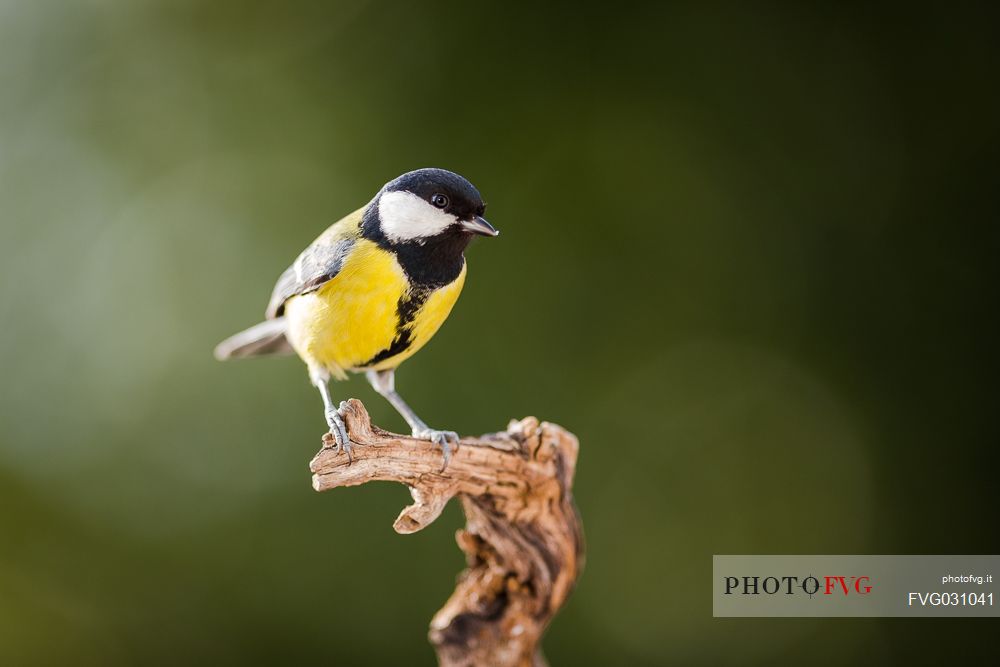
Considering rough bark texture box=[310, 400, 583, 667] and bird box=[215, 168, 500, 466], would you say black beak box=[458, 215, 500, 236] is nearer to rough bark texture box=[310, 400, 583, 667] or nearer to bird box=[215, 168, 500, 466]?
bird box=[215, 168, 500, 466]

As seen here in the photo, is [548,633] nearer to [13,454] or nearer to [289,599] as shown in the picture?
[289,599]

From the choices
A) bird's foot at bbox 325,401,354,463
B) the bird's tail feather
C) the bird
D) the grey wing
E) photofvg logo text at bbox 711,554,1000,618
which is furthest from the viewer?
photofvg logo text at bbox 711,554,1000,618

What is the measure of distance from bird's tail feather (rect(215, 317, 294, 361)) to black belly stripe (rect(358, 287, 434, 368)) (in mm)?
600

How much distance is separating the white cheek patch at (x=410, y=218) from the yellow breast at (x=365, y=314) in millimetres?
62

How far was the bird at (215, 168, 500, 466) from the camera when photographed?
6.71 ft

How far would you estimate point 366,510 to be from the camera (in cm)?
361

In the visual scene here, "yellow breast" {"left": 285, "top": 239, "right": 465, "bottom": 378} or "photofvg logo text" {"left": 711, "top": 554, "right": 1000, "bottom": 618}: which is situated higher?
"yellow breast" {"left": 285, "top": 239, "right": 465, "bottom": 378}

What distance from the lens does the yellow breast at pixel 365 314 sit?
2080 millimetres

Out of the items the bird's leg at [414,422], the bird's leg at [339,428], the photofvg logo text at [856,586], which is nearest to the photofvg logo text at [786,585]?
the photofvg logo text at [856,586]

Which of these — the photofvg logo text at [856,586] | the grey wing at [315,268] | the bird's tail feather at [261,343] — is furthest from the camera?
the photofvg logo text at [856,586]

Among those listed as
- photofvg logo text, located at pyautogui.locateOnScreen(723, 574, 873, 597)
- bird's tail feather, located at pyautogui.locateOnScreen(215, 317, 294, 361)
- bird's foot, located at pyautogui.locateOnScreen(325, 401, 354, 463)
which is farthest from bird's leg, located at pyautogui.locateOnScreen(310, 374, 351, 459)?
photofvg logo text, located at pyautogui.locateOnScreen(723, 574, 873, 597)

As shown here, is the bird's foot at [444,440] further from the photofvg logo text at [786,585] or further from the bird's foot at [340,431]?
→ the photofvg logo text at [786,585]

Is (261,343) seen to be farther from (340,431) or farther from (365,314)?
(340,431)

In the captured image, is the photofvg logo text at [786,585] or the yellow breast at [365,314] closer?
the yellow breast at [365,314]
